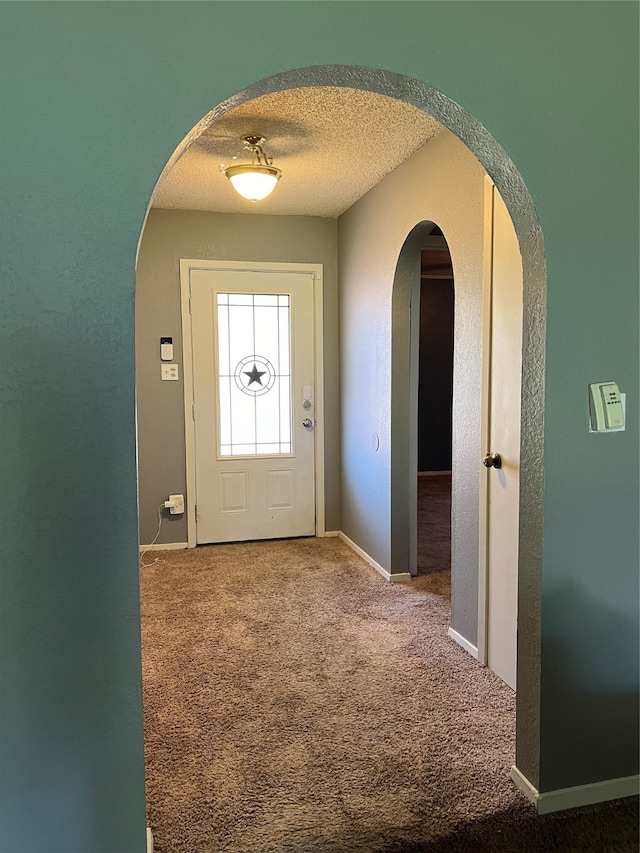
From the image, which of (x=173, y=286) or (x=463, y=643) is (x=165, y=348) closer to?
(x=173, y=286)

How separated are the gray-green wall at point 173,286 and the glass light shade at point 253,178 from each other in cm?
125

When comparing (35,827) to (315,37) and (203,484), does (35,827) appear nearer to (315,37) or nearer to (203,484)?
(315,37)

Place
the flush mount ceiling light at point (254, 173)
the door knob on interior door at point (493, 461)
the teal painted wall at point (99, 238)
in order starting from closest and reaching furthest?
1. the teal painted wall at point (99, 238)
2. the door knob on interior door at point (493, 461)
3. the flush mount ceiling light at point (254, 173)

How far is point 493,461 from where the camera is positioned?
2.58m

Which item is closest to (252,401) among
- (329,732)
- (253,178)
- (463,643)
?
(253,178)

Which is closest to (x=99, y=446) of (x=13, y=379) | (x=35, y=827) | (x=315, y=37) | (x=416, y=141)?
(x=13, y=379)

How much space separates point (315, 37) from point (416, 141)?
5.99 ft

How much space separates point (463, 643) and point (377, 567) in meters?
1.13

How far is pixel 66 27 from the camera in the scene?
4.35 ft

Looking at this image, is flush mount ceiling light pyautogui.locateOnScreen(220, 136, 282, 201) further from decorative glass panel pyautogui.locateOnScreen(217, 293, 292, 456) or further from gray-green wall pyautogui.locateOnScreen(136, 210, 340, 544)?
decorative glass panel pyautogui.locateOnScreen(217, 293, 292, 456)

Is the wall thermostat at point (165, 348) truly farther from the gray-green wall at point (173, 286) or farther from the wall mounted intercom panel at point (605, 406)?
the wall mounted intercom panel at point (605, 406)

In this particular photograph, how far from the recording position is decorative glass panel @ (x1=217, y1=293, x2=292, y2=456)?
454cm

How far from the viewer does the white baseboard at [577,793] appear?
1.82 metres

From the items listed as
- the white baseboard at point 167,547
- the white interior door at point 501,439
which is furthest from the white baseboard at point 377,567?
the white baseboard at point 167,547
